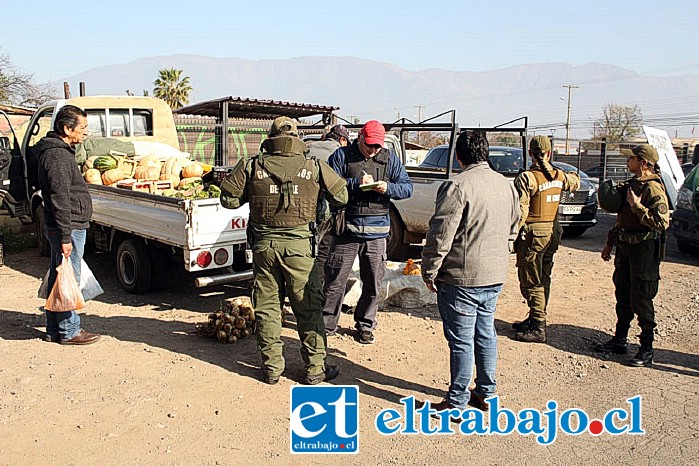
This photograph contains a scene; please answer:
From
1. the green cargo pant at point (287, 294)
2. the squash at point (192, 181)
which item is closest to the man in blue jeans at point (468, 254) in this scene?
the green cargo pant at point (287, 294)

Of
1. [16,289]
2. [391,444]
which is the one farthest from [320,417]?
[16,289]

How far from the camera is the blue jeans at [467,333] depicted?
4199 millimetres

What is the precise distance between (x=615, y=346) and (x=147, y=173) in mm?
5892

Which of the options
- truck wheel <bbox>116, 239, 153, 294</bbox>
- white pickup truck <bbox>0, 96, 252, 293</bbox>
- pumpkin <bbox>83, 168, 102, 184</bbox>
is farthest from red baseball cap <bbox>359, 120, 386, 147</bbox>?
pumpkin <bbox>83, 168, 102, 184</bbox>

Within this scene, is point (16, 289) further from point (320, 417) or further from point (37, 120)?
point (320, 417)

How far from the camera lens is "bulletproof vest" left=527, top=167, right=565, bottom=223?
229 inches

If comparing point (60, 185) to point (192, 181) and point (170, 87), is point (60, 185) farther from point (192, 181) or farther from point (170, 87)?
point (170, 87)

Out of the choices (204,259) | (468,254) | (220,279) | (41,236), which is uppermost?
(468,254)

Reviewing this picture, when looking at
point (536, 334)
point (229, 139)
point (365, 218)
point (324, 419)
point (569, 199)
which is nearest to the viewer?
point (324, 419)

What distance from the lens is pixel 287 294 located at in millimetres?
4863

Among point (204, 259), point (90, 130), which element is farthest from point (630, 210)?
point (90, 130)

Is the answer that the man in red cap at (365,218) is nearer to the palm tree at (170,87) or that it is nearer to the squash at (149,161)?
the squash at (149,161)

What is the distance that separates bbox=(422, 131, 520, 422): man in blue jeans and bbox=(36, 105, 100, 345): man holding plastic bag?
10.2 ft

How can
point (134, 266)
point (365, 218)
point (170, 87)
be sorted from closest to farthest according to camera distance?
point (365, 218), point (134, 266), point (170, 87)
